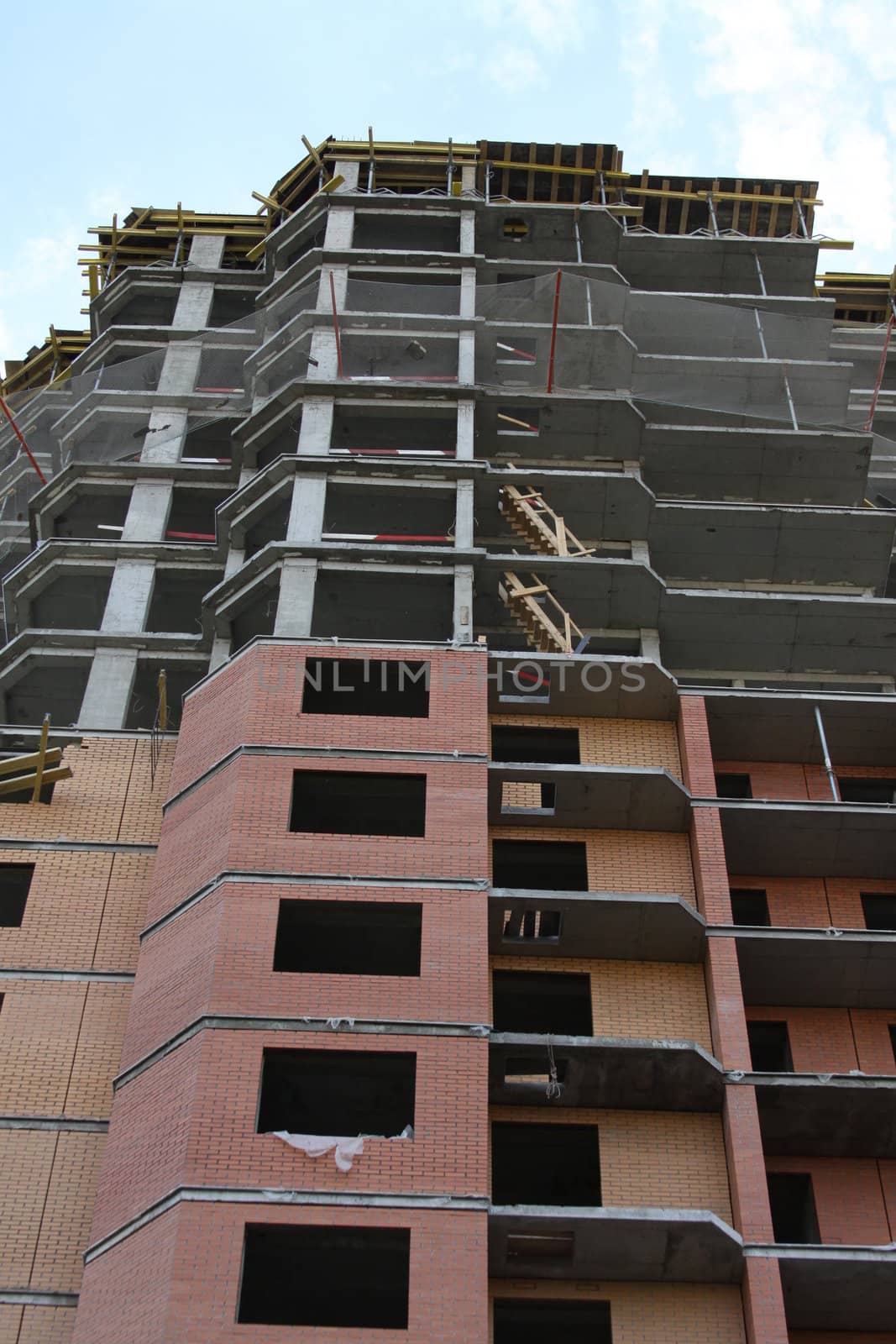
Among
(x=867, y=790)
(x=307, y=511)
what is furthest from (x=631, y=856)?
(x=307, y=511)

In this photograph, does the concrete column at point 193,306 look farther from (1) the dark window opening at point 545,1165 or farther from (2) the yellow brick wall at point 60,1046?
(1) the dark window opening at point 545,1165

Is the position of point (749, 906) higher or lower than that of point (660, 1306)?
higher

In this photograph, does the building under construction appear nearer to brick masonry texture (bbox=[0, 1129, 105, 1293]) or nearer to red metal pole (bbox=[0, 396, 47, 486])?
brick masonry texture (bbox=[0, 1129, 105, 1293])

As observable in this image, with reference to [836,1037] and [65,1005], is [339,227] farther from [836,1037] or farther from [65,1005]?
[836,1037]

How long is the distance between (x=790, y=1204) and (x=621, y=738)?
821cm

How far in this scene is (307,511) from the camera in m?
32.0

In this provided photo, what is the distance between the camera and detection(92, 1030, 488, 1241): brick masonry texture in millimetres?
20172

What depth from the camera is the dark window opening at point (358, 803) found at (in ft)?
84.0

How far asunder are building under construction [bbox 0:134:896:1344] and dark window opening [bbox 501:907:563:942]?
2.6 inches

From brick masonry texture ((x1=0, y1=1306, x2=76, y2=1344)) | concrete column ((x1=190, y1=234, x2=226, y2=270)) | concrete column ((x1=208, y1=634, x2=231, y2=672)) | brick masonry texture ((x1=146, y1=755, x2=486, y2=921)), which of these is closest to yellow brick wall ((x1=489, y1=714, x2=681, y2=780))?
brick masonry texture ((x1=146, y1=755, x2=486, y2=921))

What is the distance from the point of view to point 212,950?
22.5 metres

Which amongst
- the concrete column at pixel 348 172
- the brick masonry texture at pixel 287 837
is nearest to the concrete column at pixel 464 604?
the brick masonry texture at pixel 287 837

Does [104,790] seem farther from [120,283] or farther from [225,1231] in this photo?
[120,283]

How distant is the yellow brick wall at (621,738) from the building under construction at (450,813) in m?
0.08
